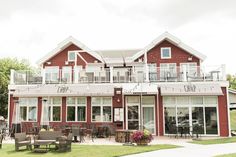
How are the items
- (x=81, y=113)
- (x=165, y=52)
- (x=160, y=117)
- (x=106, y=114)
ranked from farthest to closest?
(x=165, y=52) < (x=81, y=113) < (x=106, y=114) < (x=160, y=117)

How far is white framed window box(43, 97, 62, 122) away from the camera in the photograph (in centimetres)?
2208

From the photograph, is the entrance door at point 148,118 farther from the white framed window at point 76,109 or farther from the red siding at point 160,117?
the white framed window at point 76,109

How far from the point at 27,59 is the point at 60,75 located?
42.3 meters

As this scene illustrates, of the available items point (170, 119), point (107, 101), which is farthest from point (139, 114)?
point (107, 101)

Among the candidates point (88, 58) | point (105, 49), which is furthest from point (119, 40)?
→ point (88, 58)

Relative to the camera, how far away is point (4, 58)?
163 feet

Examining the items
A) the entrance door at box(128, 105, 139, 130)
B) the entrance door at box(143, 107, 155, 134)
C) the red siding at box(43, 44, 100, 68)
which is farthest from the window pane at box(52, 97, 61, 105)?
the entrance door at box(143, 107, 155, 134)

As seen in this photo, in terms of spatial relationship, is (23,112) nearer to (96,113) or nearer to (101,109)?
(96,113)

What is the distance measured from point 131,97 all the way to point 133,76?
174cm

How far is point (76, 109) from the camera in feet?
71.5

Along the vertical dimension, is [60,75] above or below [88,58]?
below

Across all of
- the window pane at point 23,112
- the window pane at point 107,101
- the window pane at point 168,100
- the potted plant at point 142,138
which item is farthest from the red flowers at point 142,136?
the window pane at point 23,112

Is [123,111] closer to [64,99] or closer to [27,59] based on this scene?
[64,99]

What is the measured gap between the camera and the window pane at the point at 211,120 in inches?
786
